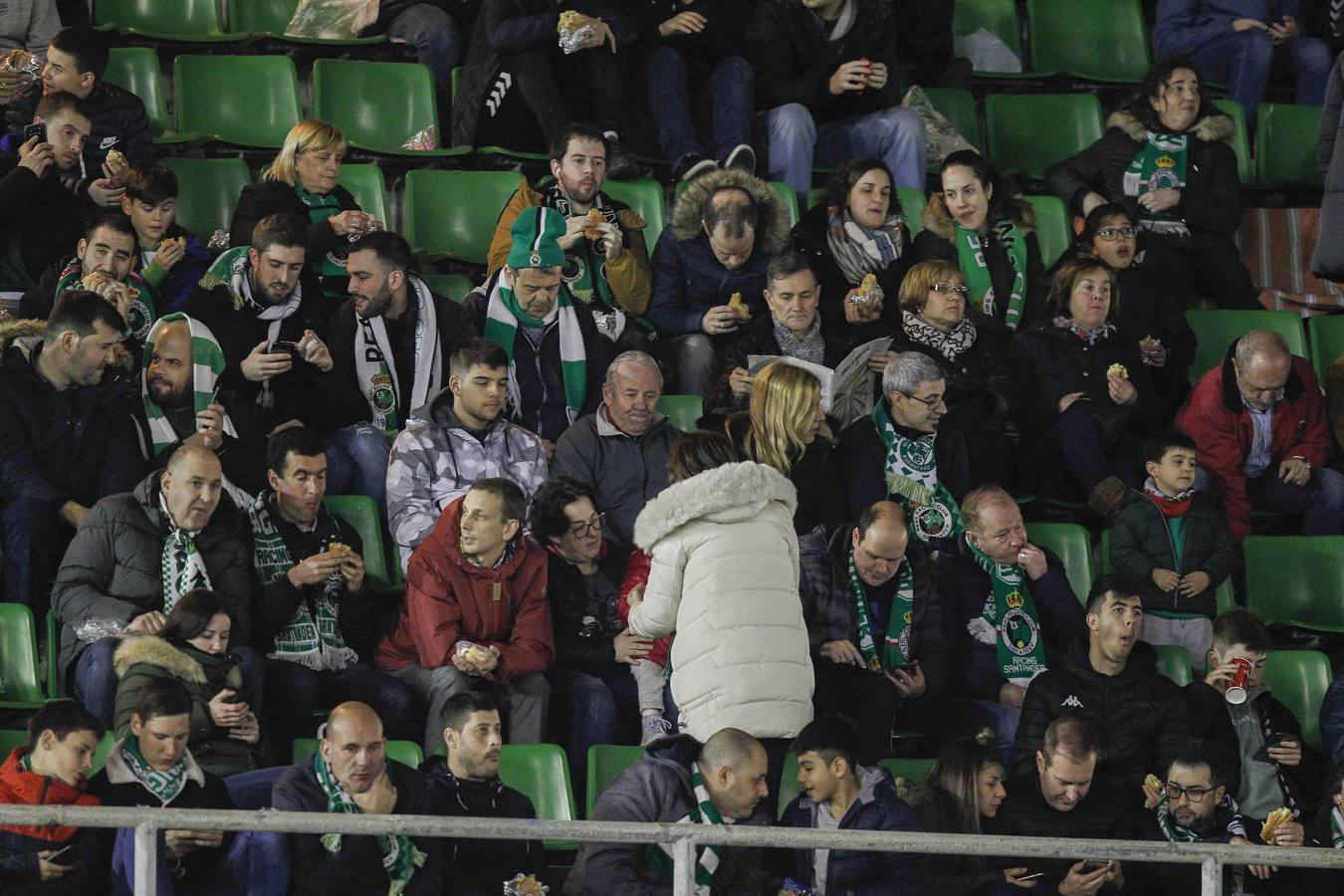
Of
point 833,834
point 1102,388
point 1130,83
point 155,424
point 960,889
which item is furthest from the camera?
point 1130,83

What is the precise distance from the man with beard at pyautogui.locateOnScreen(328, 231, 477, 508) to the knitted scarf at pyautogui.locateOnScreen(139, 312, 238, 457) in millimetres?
435

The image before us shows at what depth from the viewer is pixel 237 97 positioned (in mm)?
9648

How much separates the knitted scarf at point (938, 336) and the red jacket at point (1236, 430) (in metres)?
0.88

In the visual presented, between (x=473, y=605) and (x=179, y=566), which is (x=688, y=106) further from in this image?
(x=179, y=566)

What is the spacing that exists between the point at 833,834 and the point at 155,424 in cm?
340

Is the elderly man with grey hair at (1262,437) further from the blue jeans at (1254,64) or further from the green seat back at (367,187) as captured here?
the green seat back at (367,187)

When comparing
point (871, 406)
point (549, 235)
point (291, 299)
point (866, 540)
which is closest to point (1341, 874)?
point (866, 540)

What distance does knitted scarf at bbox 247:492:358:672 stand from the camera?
7.05 metres

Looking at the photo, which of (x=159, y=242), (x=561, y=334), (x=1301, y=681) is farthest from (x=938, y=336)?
(x=159, y=242)

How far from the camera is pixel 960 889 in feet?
21.4

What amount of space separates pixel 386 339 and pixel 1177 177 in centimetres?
357

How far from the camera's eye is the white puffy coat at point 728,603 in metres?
6.45

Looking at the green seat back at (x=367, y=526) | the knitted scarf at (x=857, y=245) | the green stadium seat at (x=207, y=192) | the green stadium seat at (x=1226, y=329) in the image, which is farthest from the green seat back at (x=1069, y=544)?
the green stadium seat at (x=207, y=192)

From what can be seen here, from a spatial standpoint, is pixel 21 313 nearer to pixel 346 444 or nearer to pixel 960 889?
pixel 346 444
